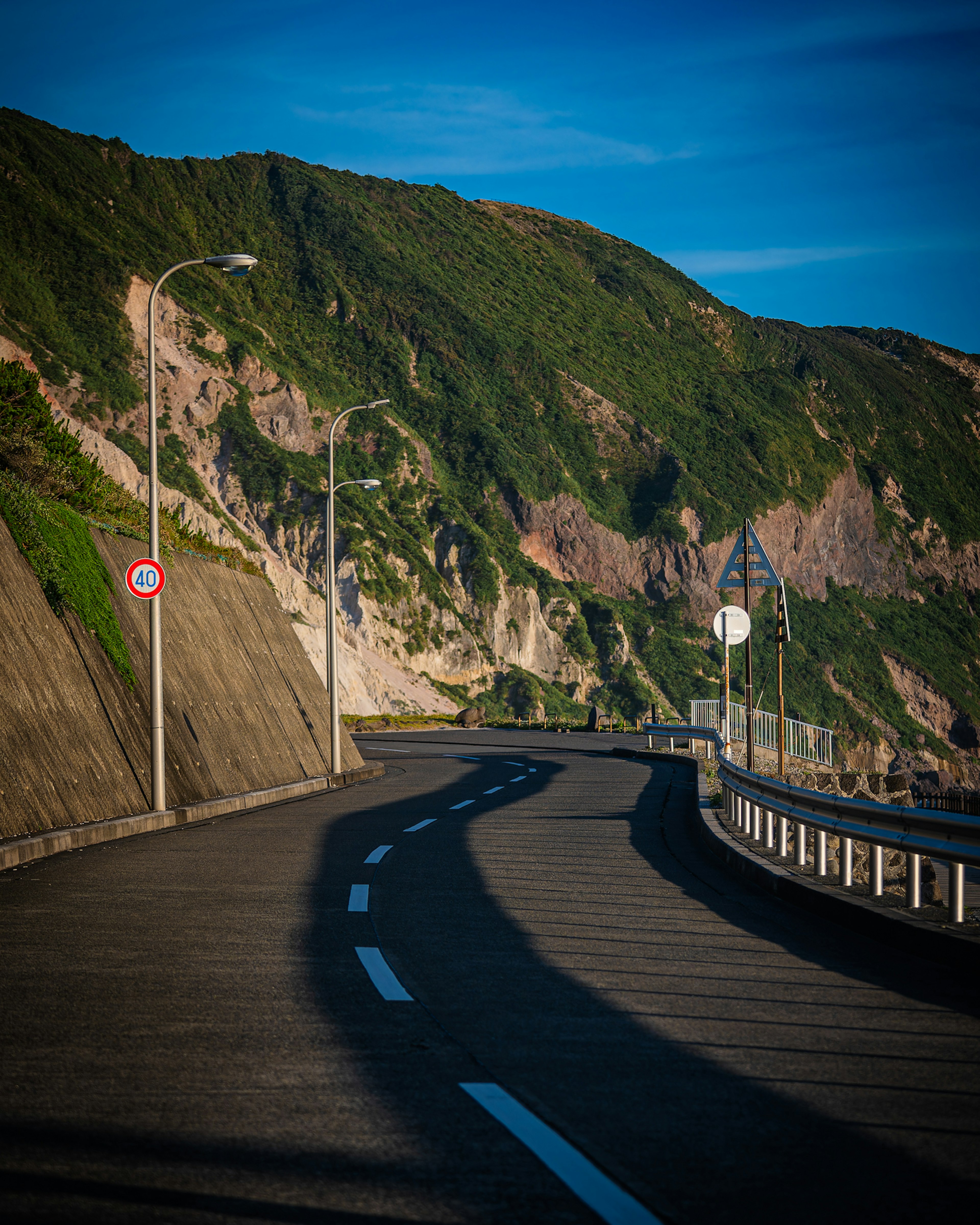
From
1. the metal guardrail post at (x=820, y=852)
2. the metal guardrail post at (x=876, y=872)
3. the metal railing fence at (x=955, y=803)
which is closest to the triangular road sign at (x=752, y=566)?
the metal guardrail post at (x=820, y=852)

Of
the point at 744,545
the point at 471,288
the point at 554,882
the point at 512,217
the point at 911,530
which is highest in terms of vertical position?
the point at 512,217

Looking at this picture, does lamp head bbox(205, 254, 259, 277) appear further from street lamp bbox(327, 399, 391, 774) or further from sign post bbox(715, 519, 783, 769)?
sign post bbox(715, 519, 783, 769)

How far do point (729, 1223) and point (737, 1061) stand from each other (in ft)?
5.76

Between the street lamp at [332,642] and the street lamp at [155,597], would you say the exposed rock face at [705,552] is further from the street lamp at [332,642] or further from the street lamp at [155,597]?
the street lamp at [155,597]

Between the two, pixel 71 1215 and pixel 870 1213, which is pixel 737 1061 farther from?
pixel 71 1215

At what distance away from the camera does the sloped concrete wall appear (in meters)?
13.9

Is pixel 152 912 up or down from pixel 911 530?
down

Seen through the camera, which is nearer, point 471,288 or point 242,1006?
point 242,1006

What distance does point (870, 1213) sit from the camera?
142 inches

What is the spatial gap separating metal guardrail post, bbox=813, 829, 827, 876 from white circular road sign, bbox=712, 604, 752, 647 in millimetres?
10426

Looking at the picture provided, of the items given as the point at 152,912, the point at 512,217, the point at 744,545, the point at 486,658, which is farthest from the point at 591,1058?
the point at 512,217

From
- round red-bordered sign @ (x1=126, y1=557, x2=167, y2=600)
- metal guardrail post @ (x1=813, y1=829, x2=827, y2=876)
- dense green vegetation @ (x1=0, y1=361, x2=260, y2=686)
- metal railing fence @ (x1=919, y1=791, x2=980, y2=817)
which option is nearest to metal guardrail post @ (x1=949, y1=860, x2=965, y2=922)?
metal guardrail post @ (x1=813, y1=829, x2=827, y2=876)

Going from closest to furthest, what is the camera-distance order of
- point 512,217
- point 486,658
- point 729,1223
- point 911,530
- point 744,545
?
point 729,1223 < point 744,545 < point 486,658 < point 911,530 < point 512,217

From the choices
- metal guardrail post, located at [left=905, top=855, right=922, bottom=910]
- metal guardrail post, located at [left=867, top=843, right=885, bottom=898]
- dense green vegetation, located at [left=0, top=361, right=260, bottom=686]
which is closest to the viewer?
metal guardrail post, located at [left=905, top=855, right=922, bottom=910]
